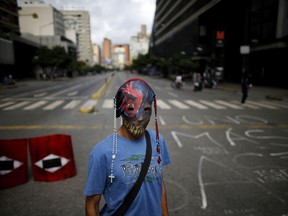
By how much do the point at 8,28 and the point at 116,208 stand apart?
234 ft

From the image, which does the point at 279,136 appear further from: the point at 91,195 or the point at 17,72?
the point at 17,72

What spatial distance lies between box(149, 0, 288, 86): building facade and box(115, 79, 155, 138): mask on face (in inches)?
1236

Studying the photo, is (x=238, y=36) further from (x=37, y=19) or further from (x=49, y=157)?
(x=37, y=19)

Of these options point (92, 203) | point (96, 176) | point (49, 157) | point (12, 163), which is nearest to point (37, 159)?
point (49, 157)

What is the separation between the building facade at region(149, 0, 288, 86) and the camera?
103 feet

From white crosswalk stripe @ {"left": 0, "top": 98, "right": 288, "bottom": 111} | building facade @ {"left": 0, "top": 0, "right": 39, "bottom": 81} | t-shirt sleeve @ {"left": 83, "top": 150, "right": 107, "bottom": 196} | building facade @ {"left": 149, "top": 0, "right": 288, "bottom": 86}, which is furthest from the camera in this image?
building facade @ {"left": 0, "top": 0, "right": 39, "bottom": 81}

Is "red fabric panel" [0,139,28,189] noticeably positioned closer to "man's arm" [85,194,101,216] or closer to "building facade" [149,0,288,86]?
"man's arm" [85,194,101,216]

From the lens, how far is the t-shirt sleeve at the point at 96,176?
1967 millimetres

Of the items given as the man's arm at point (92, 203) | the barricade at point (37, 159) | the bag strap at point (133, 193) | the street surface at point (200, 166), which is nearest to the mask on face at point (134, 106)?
the bag strap at point (133, 193)

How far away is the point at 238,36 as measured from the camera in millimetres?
43469

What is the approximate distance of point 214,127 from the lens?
1019 cm

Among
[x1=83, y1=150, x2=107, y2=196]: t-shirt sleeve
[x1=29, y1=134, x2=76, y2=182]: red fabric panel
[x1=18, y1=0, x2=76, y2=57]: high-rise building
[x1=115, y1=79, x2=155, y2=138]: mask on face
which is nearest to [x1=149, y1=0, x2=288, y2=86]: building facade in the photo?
[x1=29, y1=134, x2=76, y2=182]: red fabric panel

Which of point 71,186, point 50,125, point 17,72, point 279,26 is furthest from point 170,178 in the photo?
point 17,72

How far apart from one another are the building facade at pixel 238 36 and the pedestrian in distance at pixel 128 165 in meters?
31.4
